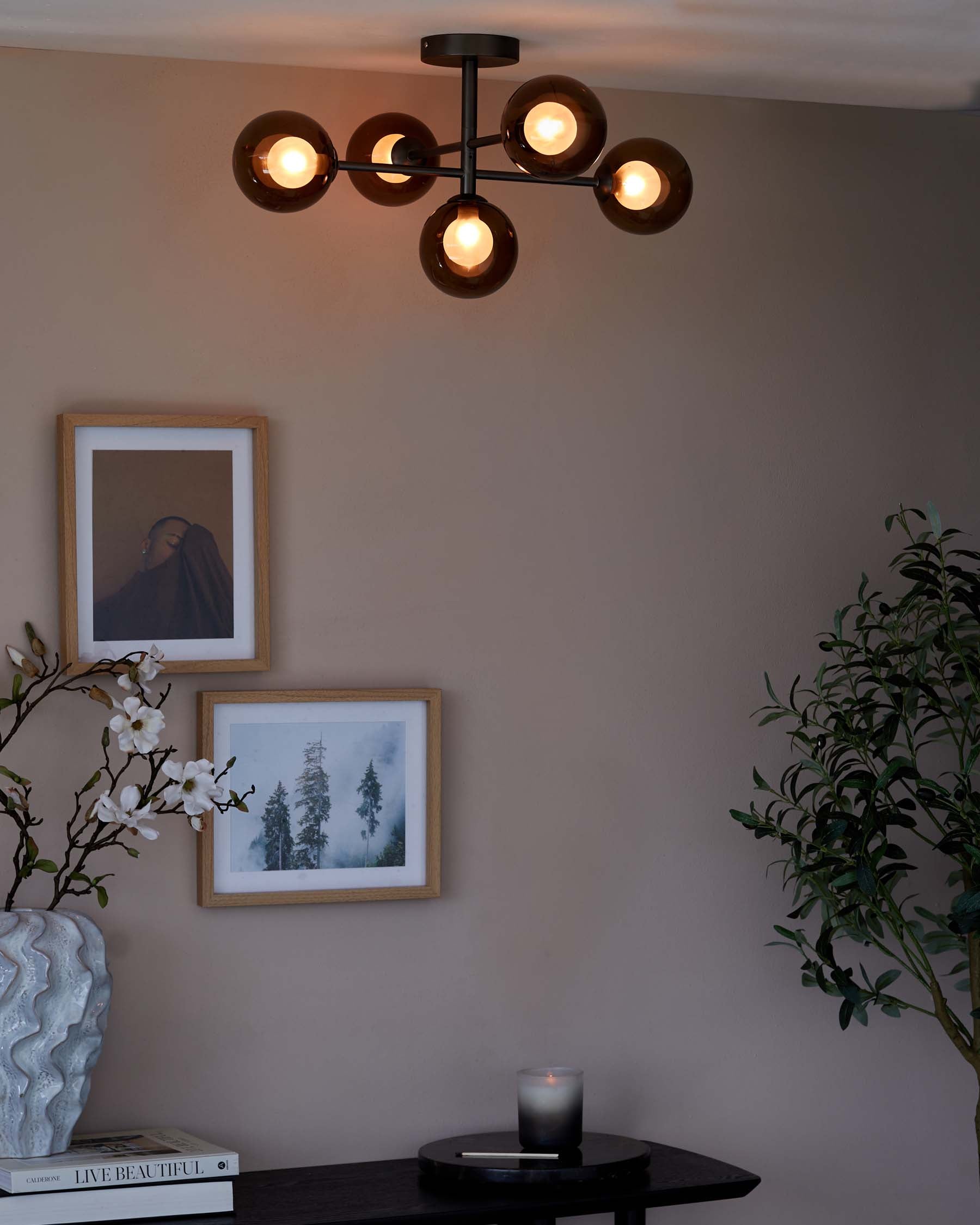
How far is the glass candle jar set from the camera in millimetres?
2217

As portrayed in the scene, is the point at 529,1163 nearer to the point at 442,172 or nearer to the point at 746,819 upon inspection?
the point at 746,819

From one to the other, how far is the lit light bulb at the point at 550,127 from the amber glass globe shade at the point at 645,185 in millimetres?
153

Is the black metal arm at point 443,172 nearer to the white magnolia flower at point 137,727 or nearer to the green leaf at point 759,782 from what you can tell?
the white magnolia flower at point 137,727

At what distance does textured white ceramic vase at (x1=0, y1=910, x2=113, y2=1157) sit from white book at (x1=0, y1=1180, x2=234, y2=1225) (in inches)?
4.2

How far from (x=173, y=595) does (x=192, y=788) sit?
1.02 ft

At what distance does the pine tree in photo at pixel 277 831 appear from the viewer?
2.30 metres

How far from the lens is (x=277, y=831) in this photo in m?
2.31

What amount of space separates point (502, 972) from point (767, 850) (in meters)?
0.49

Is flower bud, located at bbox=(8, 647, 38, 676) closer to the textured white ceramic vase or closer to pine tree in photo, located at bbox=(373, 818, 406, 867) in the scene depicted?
the textured white ceramic vase

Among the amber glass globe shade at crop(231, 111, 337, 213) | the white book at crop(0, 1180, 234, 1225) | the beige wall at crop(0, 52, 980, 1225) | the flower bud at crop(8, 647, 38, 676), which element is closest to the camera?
the white book at crop(0, 1180, 234, 1225)

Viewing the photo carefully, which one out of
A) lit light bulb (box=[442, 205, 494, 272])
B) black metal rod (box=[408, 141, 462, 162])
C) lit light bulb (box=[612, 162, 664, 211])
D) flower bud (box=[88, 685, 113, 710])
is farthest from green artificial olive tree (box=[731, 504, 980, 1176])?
flower bud (box=[88, 685, 113, 710])

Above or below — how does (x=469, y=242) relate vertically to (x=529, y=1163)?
above

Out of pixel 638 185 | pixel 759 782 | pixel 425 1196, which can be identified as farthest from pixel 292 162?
pixel 425 1196

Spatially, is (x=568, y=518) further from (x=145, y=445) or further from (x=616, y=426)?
(x=145, y=445)
